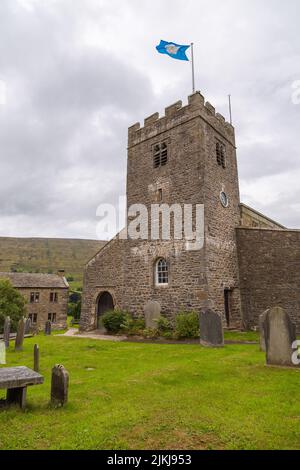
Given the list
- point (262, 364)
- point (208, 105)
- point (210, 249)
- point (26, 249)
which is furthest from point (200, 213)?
point (26, 249)

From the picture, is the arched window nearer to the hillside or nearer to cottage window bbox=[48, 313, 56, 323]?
cottage window bbox=[48, 313, 56, 323]

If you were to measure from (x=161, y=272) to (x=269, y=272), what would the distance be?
652cm

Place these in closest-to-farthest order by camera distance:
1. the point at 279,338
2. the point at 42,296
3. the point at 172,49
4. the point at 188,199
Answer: the point at 279,338 < the point at 172,49 < the point at 188,199 < the point at 42,296

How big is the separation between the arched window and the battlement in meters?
8.78

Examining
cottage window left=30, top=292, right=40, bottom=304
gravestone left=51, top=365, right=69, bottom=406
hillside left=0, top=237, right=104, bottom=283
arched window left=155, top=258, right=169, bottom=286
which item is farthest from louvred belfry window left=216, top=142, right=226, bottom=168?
hillside left=0, top=237, right=104, bottom=283

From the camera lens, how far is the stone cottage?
39594 mm

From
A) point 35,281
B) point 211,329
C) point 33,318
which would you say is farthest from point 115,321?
point 35,281

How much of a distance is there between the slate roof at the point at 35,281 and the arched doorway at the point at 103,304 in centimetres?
2265

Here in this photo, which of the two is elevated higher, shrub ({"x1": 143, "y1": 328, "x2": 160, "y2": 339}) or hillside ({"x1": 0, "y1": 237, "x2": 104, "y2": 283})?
hillside ({"x1": 0, "y1": 237, "x2": 104, "y2": 283})

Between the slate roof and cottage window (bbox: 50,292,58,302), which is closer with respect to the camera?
the slate roof

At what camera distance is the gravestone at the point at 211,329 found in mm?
11500

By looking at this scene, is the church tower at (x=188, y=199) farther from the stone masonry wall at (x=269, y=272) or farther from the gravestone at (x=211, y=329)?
the gravestone at (x=211, y=329)

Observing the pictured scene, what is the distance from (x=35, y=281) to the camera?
41.3m

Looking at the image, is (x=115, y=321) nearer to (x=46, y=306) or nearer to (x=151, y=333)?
(x=151, y=333)
